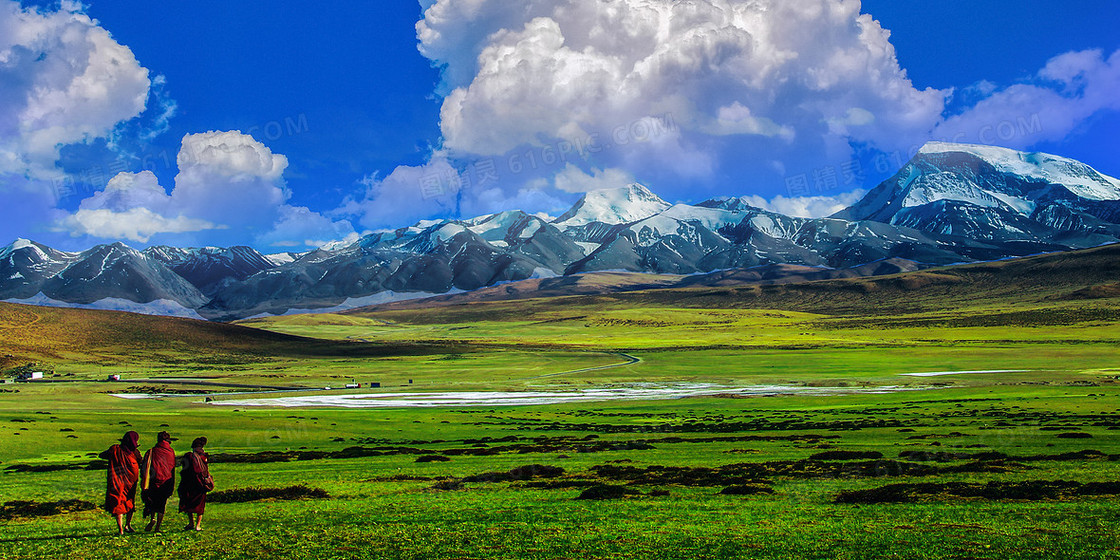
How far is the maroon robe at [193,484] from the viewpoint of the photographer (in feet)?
67.8

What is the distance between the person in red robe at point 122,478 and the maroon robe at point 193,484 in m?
1.25

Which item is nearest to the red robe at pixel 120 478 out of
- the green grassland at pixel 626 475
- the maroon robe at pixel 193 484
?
the green grassland at pixel 626 475

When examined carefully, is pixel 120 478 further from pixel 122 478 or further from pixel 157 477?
pixel 157 477

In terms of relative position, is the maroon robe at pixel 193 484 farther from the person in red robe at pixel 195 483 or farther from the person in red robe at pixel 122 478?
the person in red robe at pixel 122 478

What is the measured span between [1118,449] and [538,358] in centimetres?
15242

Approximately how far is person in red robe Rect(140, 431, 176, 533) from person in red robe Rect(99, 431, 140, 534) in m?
0.39

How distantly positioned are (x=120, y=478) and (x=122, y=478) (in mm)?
55

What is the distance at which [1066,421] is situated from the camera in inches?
2094

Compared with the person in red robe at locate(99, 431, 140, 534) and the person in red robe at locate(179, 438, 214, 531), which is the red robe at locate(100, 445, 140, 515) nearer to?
the person in red robe at locate(99, 431, 140, 534)

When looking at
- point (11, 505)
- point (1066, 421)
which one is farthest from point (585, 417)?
point (11, 505)

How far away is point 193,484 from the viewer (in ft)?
68.8

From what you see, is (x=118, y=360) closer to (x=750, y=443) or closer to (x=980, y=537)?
(x=750, y=443)

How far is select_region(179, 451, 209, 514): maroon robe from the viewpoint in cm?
2066

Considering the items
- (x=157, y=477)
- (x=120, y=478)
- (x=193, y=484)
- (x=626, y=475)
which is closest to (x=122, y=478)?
(x=120, y=478)
